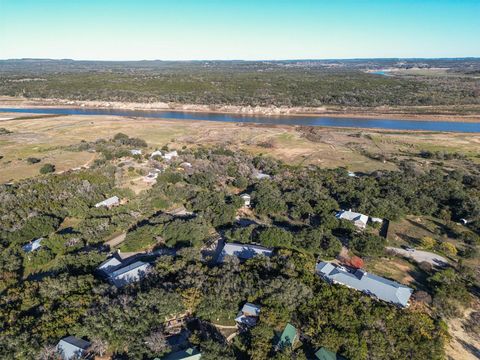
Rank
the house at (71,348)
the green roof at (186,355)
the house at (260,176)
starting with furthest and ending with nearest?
1. the house at (260,176)
2. the house at (71,348)
3. the green roof at (186,355)

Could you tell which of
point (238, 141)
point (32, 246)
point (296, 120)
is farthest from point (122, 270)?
point (296, 120)

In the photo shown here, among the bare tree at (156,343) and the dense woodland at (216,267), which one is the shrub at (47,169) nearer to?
the dense woodland at (216,267)

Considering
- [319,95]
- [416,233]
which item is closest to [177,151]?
[416,233]

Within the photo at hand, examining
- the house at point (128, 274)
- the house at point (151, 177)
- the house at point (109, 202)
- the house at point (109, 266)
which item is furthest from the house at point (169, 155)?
the house at point (128, 274)

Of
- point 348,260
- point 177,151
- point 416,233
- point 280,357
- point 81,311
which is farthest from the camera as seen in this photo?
point 177,151

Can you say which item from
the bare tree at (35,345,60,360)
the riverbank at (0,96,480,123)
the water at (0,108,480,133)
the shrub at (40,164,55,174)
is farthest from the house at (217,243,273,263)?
the riverbank at (0,96,480,123)

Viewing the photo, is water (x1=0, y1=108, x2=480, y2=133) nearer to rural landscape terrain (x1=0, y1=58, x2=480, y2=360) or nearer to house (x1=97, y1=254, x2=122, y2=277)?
rural landscape terrain (x1=0, y1=58, x2=480, y2=360)

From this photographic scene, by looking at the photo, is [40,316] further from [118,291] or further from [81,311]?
[118,291]
